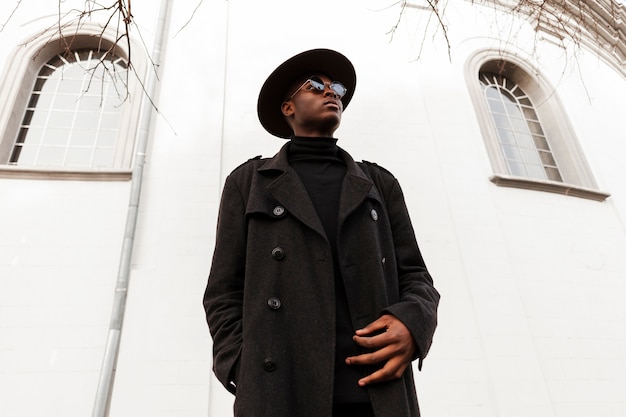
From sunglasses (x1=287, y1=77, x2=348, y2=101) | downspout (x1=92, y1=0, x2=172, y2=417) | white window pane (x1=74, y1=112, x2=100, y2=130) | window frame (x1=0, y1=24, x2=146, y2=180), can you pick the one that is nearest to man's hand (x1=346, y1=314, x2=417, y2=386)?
sunglasses (x1=287, y1=77, x2=348, y2=101)

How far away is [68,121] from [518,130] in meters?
7.25

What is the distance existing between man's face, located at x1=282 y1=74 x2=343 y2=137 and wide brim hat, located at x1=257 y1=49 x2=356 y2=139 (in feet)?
0.47

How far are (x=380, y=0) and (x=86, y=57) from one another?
494 cm

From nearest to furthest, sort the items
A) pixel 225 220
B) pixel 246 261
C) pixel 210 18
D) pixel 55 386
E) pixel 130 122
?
1. pixel 246 261
2. pixel 225 220
3. pixel 55 386
4. pixel 130 122
5. pixel 210 18

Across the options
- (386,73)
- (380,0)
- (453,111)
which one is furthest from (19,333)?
(380,0)

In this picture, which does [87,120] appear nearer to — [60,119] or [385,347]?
[60,119]

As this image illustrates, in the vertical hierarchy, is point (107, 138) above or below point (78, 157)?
above

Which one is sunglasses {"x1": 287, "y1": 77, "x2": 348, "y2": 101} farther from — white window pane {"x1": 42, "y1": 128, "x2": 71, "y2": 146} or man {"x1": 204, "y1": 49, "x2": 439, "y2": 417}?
white window pane {"x1": 42, "y1": 128, "x2": 71, "y2": 146}

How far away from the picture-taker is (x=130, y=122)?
5.16m

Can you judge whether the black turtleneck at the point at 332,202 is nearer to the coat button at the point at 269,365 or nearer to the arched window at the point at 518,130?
the coat button at the point at 269,365

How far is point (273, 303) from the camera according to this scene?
1.32 m

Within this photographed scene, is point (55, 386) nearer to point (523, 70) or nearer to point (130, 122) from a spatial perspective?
point (130, 122)

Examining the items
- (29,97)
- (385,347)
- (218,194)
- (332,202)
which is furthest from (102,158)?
(385,347)

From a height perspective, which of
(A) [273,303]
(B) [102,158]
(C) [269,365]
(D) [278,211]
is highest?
(B) [102,158]
